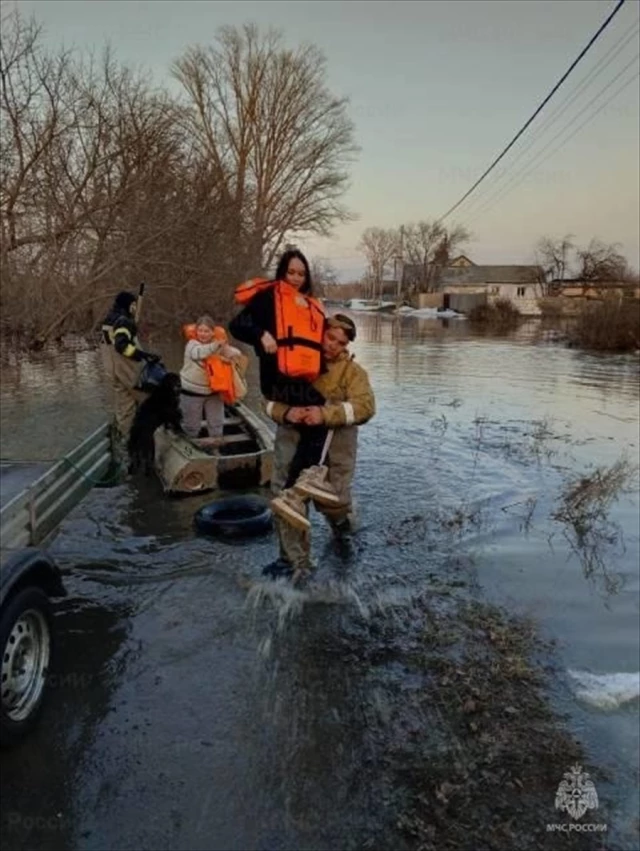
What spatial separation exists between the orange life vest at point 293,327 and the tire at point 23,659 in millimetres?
2333

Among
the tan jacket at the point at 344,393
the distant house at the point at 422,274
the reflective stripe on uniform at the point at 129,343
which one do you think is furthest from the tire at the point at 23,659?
the distant house at the point at 422,274

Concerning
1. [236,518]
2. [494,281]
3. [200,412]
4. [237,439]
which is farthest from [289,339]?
[494,281]

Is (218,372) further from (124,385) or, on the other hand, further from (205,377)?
(124,385)

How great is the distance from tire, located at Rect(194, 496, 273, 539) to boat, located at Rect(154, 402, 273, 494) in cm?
69

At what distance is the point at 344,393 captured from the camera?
5.20m

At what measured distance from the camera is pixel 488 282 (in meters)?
98.2

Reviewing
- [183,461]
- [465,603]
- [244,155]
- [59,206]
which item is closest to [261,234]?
[244,155]

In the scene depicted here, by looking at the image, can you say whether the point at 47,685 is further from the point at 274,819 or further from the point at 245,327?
the point at 245,327

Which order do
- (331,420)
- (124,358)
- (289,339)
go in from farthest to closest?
(124,358) → (331,420) → (289,339)

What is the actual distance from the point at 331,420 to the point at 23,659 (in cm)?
261

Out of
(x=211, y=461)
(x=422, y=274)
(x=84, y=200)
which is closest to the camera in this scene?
(x=211, y=461)

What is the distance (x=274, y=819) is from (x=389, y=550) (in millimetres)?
3231

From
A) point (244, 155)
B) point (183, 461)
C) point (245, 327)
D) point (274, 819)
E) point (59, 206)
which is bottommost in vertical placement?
point (274, 819)

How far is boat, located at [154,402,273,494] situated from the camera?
7039mm
